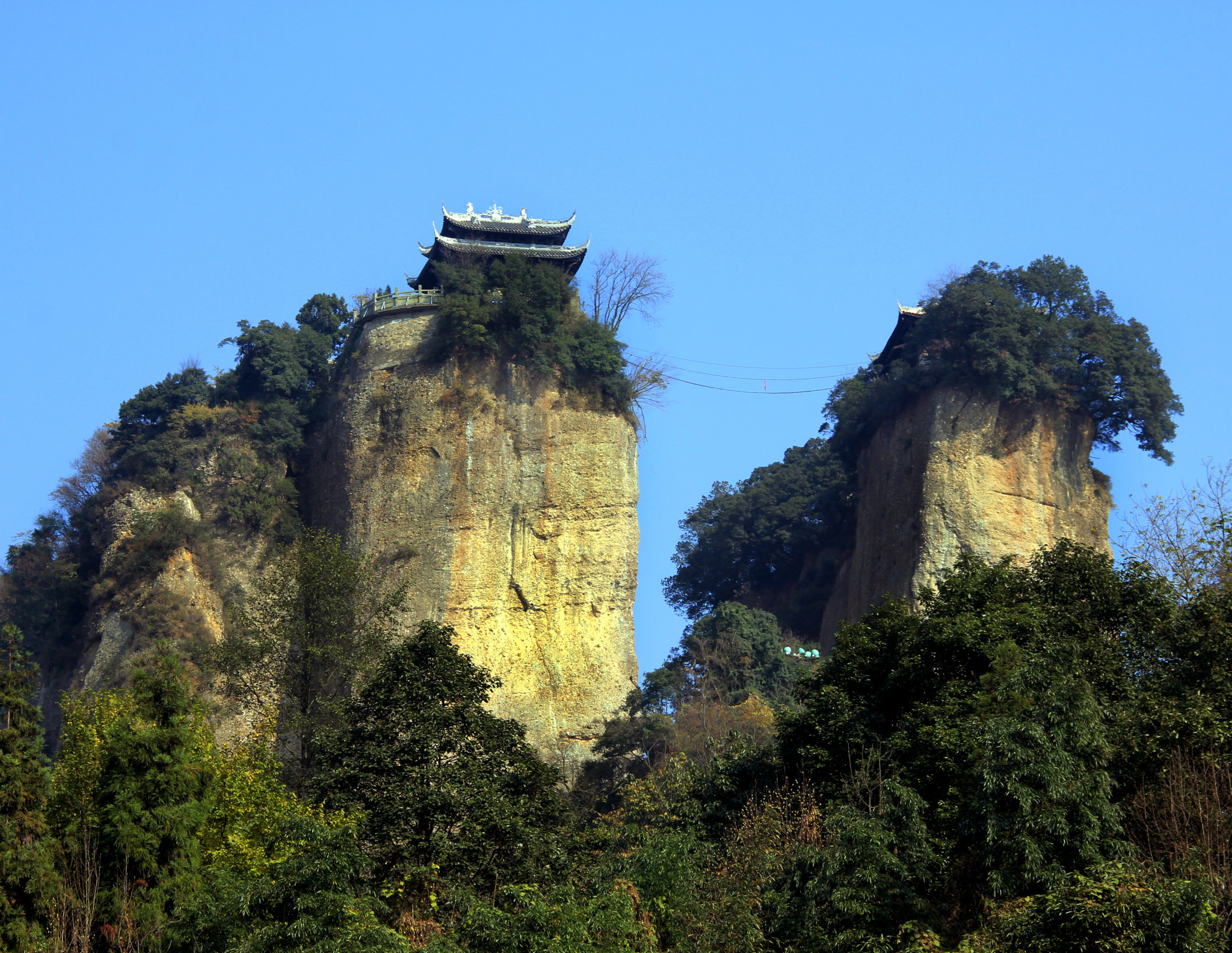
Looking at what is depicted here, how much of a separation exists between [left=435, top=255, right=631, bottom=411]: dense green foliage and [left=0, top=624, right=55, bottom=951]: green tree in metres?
19.9

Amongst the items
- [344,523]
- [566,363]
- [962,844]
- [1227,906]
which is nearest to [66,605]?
[344,523]

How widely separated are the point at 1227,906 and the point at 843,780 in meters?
7.29

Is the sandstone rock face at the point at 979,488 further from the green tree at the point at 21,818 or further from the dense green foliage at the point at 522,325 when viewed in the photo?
the green tree at the point at 21,818

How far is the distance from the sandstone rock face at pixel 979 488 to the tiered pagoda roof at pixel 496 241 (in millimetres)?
10799

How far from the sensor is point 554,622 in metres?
38.3

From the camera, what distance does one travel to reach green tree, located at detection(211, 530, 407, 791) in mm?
26531

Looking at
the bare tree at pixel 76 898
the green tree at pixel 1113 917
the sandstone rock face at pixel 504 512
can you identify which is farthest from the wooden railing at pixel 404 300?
the green tree at pixel 1113 917

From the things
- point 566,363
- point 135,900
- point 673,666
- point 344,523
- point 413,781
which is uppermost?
point 566,363

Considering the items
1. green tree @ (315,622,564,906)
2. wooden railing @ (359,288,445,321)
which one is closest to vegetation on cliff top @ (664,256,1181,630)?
wooden railing @ (359,288,445,321)

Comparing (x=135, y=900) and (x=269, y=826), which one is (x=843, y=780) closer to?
(x=269, y=826)

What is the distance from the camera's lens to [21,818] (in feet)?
64.3

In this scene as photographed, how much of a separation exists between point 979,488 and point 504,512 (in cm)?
1283

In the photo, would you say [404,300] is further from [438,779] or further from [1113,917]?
[1113,917]

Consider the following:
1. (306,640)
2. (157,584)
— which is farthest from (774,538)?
(306,640)
